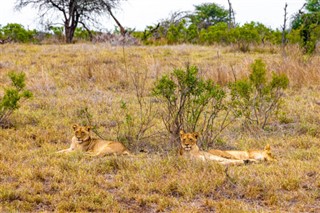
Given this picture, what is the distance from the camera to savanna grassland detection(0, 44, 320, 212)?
527 cm

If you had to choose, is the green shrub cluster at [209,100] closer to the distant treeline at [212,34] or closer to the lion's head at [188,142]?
the lion's head at [188,142]

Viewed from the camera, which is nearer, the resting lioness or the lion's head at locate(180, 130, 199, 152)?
the lion's head at locate(180, 130, 199, 152)

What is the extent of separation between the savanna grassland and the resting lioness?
23 centimetres

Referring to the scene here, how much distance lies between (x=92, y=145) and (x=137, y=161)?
107cm

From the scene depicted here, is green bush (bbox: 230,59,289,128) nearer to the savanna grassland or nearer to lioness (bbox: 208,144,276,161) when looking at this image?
the savanna grassland

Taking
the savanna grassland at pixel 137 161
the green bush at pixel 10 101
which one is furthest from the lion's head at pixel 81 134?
the green bush at pixel 10 101

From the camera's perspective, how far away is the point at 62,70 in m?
14.1

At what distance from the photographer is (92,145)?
24.2ft

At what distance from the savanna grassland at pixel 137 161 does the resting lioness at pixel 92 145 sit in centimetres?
23

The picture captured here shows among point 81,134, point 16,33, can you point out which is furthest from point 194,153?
point 16,33

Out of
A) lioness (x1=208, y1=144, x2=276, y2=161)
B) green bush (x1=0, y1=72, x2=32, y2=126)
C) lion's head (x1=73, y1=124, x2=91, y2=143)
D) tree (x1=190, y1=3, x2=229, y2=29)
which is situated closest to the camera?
lioness (x1=208, y1=144, x2=276, y2=161)

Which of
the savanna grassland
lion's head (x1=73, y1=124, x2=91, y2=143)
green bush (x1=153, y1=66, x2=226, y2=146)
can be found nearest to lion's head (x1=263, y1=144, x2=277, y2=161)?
the savanna grassland

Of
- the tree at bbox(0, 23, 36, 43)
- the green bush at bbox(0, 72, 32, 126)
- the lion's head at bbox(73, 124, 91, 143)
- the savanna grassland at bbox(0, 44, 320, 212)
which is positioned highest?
the tree at bbox(0, 23, 36, 43)

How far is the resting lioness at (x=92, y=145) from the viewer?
7051 mm
